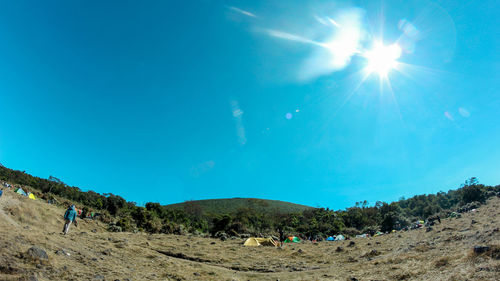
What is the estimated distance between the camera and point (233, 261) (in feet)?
57.8

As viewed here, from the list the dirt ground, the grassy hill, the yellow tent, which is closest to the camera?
the dirt ground

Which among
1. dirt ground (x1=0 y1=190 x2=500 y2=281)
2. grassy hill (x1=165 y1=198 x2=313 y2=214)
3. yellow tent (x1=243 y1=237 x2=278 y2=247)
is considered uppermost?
grassy hill (x1=165 y1=198 x2=313 y2=214)

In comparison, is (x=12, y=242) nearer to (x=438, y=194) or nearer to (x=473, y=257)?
(x=473, y=257)

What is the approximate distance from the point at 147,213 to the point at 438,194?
321 ft

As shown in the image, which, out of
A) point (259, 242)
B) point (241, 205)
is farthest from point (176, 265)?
point (241, 205)

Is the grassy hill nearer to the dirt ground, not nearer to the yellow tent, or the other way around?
the yellow tent

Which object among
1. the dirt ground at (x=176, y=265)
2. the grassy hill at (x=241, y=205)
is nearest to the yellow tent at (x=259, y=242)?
the dirt ground at (x=176, y=265)

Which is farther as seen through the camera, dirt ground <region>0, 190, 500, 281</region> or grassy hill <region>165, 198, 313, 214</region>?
grassy hill <region>165, 198, 313, 214</region>

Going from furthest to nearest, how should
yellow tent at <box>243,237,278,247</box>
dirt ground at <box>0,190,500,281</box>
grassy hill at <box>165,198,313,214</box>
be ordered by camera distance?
grassy hill at <box>165,198,313,214</box>
yellow tent at <box>243,237,278,247</box>
dirt ground at <box>0,190,500,281</box>

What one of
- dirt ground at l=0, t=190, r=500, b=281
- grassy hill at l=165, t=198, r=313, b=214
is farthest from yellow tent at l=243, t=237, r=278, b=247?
grassy hill at l=165, t=198, r=313, b=214

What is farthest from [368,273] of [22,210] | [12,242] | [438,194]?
[438,194]

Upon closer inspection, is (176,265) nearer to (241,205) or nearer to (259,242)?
(259,242)

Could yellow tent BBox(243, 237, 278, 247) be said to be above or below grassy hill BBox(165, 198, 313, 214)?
below

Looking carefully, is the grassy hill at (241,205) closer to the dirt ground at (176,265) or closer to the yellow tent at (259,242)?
the yellow tent at (259,242)
